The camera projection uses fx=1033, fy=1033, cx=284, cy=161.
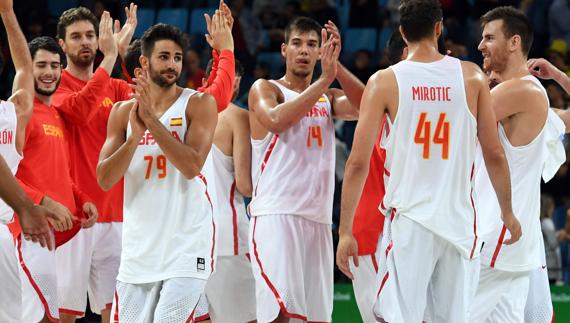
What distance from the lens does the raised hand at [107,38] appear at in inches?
313

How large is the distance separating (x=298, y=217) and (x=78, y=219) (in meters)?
1.63

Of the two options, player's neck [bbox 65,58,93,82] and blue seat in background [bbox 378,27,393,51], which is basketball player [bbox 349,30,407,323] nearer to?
player's neck [bbox 65,58,93,82]

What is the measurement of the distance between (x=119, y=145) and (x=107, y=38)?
5.38ft

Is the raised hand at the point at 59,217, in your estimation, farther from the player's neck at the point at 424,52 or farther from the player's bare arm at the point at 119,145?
the player's neck at the point at 424,52

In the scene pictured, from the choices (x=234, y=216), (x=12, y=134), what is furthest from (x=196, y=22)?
(x=12, y=134)

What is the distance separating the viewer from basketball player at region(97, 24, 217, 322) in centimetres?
635

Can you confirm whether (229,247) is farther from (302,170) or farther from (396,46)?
(396,46)

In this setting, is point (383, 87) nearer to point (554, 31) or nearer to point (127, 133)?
point (127, 133)

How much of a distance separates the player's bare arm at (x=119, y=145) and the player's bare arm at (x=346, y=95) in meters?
1.62

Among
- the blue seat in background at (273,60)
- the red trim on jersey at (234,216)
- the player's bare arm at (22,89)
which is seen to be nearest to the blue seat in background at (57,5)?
the blue seat in background at (273,60)

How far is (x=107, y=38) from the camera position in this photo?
801 centimetres

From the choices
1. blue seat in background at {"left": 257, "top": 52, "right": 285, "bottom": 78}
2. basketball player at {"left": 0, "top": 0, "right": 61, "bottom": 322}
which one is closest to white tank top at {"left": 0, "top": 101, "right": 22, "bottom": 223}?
basketball player at {"left": 0, "top": 0, "right": 61, "bottom": 322}

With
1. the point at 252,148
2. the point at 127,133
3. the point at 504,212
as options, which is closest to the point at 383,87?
the point at 504,212

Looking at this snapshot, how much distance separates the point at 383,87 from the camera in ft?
20.0
